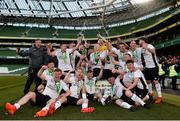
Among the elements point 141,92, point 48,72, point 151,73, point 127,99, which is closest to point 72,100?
point 48,72

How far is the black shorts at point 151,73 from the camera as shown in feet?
37.0

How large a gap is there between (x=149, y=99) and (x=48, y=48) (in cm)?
391

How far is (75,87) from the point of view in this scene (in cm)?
1022

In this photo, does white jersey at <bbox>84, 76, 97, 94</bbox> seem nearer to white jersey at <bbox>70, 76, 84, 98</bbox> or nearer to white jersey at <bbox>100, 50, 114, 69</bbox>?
white jersey at <bbox>70, 76, 84, 98</bbox>

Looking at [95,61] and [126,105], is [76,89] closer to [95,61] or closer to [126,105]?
[126,105]

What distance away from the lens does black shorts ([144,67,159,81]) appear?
1128 cm

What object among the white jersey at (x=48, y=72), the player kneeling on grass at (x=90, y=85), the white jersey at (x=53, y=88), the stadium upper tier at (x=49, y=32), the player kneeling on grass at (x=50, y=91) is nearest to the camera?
Answer: the player kneeling on grass at (x=50, y=91)

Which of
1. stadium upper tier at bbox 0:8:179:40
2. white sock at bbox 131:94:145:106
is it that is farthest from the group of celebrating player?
stadium upper tier at bbox 0:8:179:40

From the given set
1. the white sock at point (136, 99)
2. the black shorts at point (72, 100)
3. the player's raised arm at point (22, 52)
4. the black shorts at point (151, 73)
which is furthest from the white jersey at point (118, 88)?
the player's raised arm at point (22, 52)

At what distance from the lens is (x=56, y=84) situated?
9.22 meters

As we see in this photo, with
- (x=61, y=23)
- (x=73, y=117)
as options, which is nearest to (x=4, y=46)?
(x=61, y=23)

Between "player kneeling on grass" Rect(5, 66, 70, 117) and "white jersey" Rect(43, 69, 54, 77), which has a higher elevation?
"white jersey" Rect(43, 69, 54, 77)

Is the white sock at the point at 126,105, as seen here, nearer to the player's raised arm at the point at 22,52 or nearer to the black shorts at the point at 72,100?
the black shorts at the point at 72,100

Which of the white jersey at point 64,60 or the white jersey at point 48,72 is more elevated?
the white jersey at point 64,60
